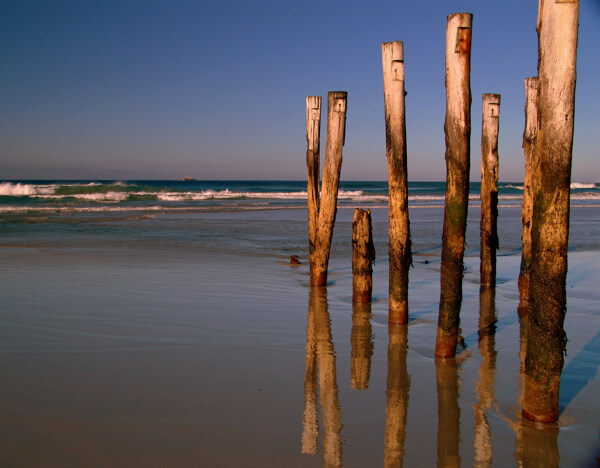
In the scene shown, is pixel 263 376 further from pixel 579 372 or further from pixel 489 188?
pixel 489 188

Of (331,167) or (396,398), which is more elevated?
(331,167)

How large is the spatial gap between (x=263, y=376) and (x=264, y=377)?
0.02 m

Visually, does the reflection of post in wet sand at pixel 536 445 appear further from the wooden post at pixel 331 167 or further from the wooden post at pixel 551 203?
the wooden post at pixel 331 167

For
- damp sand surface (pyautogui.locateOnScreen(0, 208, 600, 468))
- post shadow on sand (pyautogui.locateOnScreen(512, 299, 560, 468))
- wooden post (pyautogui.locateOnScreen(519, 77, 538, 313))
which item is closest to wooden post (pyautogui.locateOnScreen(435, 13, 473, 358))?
damp sand surface (pyautogui.locateOnScreen(0, 208, 600, 468))

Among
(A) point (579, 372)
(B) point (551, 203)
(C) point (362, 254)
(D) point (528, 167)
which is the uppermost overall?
(D) point (528, 167)

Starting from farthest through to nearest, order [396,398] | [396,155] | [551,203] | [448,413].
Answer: [396,155]
[396,398]
[448,413]
[551,203]

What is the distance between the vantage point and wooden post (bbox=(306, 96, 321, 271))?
8117 millimetres

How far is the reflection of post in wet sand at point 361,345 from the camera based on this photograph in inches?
171

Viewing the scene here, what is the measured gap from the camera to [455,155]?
14.9 feet

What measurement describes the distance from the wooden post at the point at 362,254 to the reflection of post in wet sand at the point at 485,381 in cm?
149

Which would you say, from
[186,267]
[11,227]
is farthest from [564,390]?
[11,227]

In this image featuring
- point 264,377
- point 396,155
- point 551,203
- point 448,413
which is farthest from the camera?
point 396,155

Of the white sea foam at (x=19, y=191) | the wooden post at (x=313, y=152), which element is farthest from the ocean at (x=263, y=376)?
the white sea foam at (x=19, y=191)

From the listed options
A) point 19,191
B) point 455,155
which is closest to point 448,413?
point 455,155
